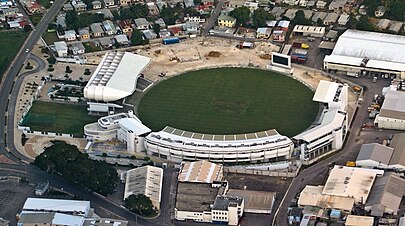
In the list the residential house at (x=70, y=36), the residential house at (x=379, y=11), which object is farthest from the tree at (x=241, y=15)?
the residential house at (x=70, y=36)

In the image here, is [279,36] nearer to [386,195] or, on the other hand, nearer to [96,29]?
[96,29]

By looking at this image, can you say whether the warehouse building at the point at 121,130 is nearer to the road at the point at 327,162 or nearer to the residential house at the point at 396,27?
the road at the point at 327,162

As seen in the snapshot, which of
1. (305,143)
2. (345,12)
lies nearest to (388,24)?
(345,12)

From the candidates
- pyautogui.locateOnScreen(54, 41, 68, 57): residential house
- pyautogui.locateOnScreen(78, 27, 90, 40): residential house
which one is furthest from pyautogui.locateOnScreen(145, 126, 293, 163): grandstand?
pyautogui.locateOnScreen(78, 27, 90, 40): residential house

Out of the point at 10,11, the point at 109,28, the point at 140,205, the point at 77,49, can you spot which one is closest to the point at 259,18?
the point at 109,28

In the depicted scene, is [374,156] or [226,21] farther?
[226,21]

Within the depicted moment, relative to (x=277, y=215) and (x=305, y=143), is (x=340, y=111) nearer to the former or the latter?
(x=305, y=143)

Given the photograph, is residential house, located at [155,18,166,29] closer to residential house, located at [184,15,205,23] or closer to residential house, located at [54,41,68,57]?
residential house, located at [184,15,205,23]
